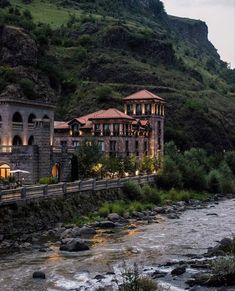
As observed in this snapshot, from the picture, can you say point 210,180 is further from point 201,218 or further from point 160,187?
point 201,218

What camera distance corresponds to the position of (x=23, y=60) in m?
136

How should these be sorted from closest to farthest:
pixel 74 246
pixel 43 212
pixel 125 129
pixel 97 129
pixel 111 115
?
pixel 74 246 < pixel 43 212 < pixel 125 129 < pixel 111 115 < pixel 97 129

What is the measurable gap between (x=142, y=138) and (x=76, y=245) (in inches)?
2393

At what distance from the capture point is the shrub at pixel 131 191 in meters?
62.6

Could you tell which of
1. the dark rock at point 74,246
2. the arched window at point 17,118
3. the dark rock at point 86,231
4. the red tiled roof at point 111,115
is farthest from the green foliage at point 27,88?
the dark rock at point 74,246

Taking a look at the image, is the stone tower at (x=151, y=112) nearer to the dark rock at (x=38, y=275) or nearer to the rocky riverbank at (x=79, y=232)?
the rocky riverbank at (x=79, y=232)

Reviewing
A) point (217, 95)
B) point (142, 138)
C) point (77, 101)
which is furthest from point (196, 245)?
point (217, 95)

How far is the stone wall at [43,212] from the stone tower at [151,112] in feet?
149

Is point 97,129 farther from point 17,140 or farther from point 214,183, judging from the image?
point 214,183

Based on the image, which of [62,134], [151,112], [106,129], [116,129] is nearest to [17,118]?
[62,134]

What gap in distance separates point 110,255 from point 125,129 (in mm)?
57416

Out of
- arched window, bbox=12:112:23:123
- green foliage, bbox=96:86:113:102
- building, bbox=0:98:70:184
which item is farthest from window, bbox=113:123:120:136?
green foliage, bbox=96:86:113:102

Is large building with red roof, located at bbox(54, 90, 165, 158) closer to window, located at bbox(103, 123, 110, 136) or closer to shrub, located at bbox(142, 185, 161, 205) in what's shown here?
window, located at bbox(103, 123, 110, 136)

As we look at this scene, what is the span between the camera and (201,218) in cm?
5562
